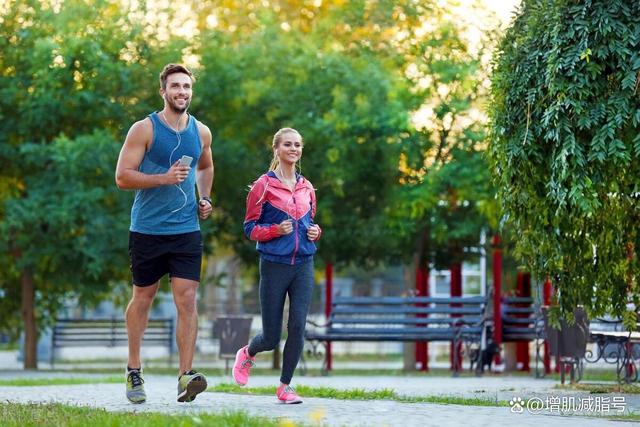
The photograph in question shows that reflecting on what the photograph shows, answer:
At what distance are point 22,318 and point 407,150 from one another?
7295 mm

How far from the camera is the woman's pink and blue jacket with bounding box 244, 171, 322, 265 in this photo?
9531 millimetres

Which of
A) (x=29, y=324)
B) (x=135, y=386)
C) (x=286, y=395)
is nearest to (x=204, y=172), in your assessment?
(x=135, y=386)

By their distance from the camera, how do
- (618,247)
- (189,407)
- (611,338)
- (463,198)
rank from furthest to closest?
1. (463,198)
2. (611,338)
3. (618,247)
4. (189,407)

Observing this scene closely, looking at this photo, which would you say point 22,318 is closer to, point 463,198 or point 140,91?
point 140,91

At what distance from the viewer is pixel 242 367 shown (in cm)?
994

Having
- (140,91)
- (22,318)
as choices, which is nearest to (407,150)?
(140,91)

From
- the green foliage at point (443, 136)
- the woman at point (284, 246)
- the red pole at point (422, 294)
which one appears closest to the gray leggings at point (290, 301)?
the woman at point (284, 246)

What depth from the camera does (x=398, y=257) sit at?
75.5 feet

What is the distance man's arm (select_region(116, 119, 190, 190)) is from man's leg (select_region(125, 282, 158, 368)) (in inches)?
28.5

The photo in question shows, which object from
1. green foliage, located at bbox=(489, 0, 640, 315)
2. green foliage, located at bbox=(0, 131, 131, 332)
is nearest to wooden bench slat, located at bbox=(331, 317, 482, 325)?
green foliage, located at bbox=(0, 131, 131, 332)

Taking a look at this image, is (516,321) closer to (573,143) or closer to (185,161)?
(573,143)

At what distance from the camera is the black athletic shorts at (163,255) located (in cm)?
941

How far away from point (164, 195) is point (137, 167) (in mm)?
260

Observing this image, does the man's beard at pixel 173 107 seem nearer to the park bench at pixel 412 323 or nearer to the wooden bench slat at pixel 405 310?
the park bench at pixel 412 323
